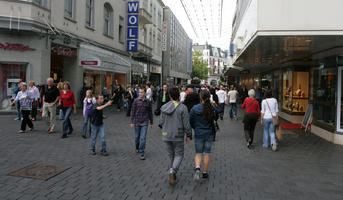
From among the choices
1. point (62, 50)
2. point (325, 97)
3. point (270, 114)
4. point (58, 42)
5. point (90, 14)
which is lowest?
point (270, 114)

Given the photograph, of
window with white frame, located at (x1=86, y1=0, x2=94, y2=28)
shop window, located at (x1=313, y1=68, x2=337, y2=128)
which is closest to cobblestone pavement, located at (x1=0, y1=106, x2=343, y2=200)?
shop window, located at (x1=313, y1=68, x2=337, y2=128)

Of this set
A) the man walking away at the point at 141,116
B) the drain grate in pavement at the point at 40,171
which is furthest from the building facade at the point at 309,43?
the drain grate in pavement at the point at 40,171

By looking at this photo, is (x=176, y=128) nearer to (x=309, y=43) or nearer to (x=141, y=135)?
(x=141, y=135)

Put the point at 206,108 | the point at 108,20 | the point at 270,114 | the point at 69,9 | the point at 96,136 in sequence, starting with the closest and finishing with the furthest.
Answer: the point at 206,108, the point at 96,136, the point at 270,114, the point at 69,9, the point at 108,20

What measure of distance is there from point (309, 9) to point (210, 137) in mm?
4710

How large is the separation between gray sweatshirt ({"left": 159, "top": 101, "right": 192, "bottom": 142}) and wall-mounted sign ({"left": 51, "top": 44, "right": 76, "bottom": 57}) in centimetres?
1199

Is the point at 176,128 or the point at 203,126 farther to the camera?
the point at 203,126

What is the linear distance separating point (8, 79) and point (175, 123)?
11.9m

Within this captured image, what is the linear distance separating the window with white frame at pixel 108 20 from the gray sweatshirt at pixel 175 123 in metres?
18.1

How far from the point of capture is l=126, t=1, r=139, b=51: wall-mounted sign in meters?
24.1

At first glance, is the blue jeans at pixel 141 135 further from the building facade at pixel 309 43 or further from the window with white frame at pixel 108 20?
the window with white frame at pixel 108 20

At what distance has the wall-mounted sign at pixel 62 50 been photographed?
49.4 feet

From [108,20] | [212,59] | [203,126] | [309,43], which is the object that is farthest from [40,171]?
[212,59]

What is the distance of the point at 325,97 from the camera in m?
10.3
